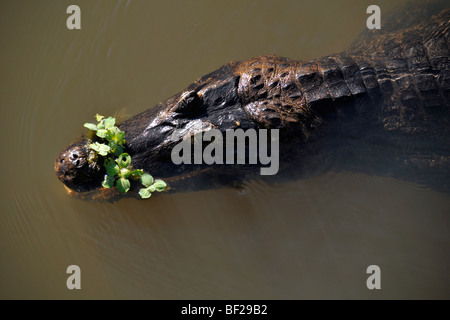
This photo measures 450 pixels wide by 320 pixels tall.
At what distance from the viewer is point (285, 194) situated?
4.79 m

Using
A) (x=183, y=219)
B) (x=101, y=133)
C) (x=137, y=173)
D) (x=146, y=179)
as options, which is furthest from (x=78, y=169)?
(x=183, y=219)

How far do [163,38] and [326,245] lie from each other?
3.84 m

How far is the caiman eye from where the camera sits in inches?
150

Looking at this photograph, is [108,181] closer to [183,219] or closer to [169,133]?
[169,133]

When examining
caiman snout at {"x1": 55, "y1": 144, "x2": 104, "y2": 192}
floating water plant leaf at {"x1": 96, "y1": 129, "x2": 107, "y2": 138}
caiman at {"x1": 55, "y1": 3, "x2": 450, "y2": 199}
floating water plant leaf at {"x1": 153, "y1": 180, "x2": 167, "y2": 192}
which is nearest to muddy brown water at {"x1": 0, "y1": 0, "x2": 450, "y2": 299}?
caiman at {"x1": 55, "y1": 3, "x2": 450, "y2": 199}

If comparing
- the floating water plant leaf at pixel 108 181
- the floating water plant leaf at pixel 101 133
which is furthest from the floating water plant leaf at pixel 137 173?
the floating water plant leaf at pixel 101 133

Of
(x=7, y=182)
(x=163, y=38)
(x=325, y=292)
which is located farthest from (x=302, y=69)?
(x=7, y=182)

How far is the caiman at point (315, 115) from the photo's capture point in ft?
12.9

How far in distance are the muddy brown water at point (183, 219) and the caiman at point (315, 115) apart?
550mm

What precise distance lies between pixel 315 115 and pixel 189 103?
4.81 feet

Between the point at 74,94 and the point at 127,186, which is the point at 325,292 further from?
the point at 74,94

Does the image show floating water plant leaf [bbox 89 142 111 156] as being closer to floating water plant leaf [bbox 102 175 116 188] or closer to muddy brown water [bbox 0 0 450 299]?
floating water plant leaf [bbox 102 175 116 188]

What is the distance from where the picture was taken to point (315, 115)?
401 centimetres

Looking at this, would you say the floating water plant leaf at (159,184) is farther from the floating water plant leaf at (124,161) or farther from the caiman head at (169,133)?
the floating water plant leaf at (124,161)
